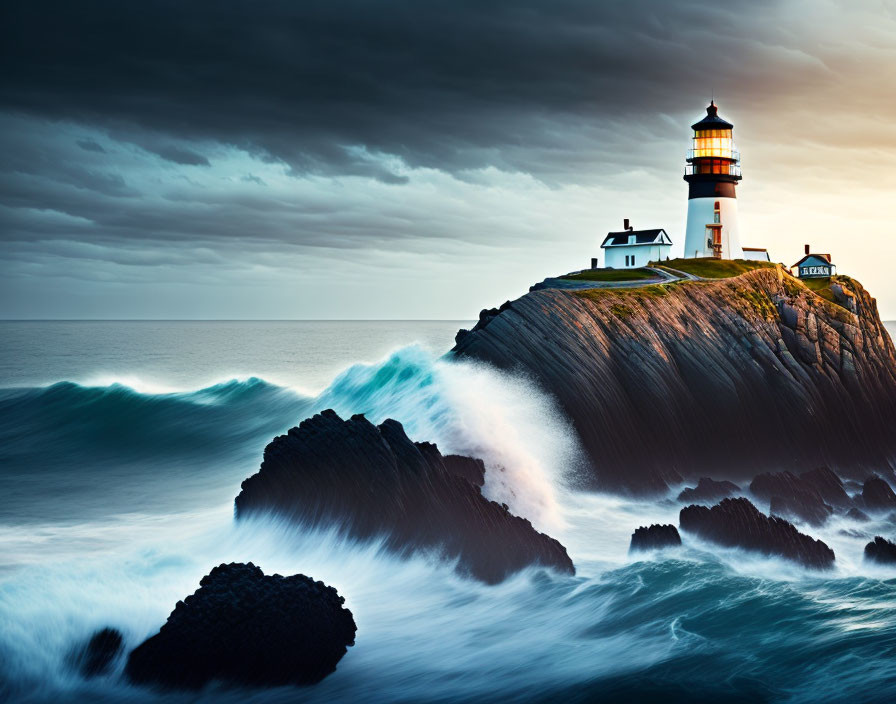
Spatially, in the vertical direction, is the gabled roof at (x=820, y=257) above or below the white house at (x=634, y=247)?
above

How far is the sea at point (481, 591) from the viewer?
34.9 ft

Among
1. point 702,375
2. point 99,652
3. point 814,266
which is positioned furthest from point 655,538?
point 814,266

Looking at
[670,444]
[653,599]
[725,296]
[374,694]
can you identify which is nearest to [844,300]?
[725,296]

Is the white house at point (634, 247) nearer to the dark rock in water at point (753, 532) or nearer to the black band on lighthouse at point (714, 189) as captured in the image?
the black band on lighthouse at point (714, 189)

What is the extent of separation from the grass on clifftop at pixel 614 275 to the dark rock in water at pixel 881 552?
1784cm

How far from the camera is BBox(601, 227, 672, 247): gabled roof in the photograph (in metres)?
44.5

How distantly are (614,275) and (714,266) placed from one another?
14.7ft

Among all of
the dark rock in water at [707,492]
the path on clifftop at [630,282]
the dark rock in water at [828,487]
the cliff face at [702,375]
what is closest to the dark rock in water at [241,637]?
the cliff face at [702,375]

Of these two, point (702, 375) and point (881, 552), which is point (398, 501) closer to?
point (881, 552)

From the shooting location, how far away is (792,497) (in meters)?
20.3

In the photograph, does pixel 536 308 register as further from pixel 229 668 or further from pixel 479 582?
pixel 229 668

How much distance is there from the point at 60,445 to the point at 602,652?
23.5 metres

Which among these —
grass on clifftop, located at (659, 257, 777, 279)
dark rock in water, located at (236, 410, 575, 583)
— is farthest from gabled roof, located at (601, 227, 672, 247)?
dark rock in water, located at (236, 410, 575, 583)

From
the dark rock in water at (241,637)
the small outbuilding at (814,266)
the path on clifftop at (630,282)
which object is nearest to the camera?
the dark rock in water at (241,637)
